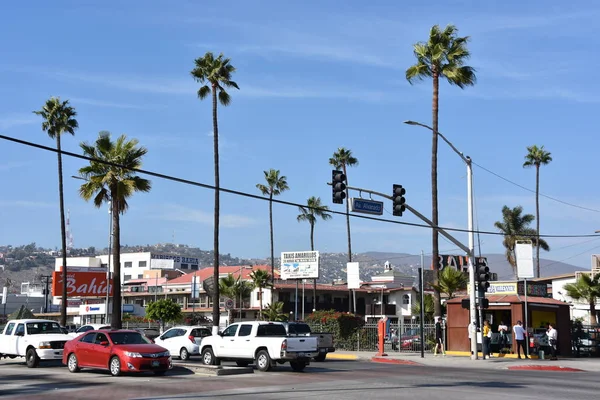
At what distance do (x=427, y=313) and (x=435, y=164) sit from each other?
18.0m

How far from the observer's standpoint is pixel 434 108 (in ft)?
143

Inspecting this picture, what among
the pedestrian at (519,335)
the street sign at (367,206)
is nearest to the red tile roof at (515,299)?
the pedestrian at (519,335)

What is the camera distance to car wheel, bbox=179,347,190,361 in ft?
107

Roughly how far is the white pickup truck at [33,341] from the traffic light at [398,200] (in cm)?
1390

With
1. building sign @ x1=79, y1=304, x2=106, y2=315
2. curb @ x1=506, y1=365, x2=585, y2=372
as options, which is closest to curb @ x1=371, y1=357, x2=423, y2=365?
curb @ x1=506, y1=365, x2=585, y2=372

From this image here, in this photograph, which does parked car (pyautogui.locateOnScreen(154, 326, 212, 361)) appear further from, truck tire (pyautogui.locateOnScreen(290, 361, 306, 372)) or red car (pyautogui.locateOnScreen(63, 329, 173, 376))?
red car (pyautogui.locateOnScreen(63, 329, 173, 376))

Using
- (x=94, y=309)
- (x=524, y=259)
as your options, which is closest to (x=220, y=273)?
(x=94, y=309)

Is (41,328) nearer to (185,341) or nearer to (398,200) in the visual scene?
(185,341)

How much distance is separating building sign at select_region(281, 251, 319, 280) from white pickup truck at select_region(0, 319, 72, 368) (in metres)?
35.3

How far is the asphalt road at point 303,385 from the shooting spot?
1791 cm

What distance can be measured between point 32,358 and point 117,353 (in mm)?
6223

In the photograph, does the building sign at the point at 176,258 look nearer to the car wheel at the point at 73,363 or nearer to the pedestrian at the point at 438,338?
the pedestrian at the point at 438,338

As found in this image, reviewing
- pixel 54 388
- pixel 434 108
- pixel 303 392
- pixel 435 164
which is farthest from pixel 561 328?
pixel 54 388

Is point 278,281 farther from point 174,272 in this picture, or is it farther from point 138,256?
point 138,256
